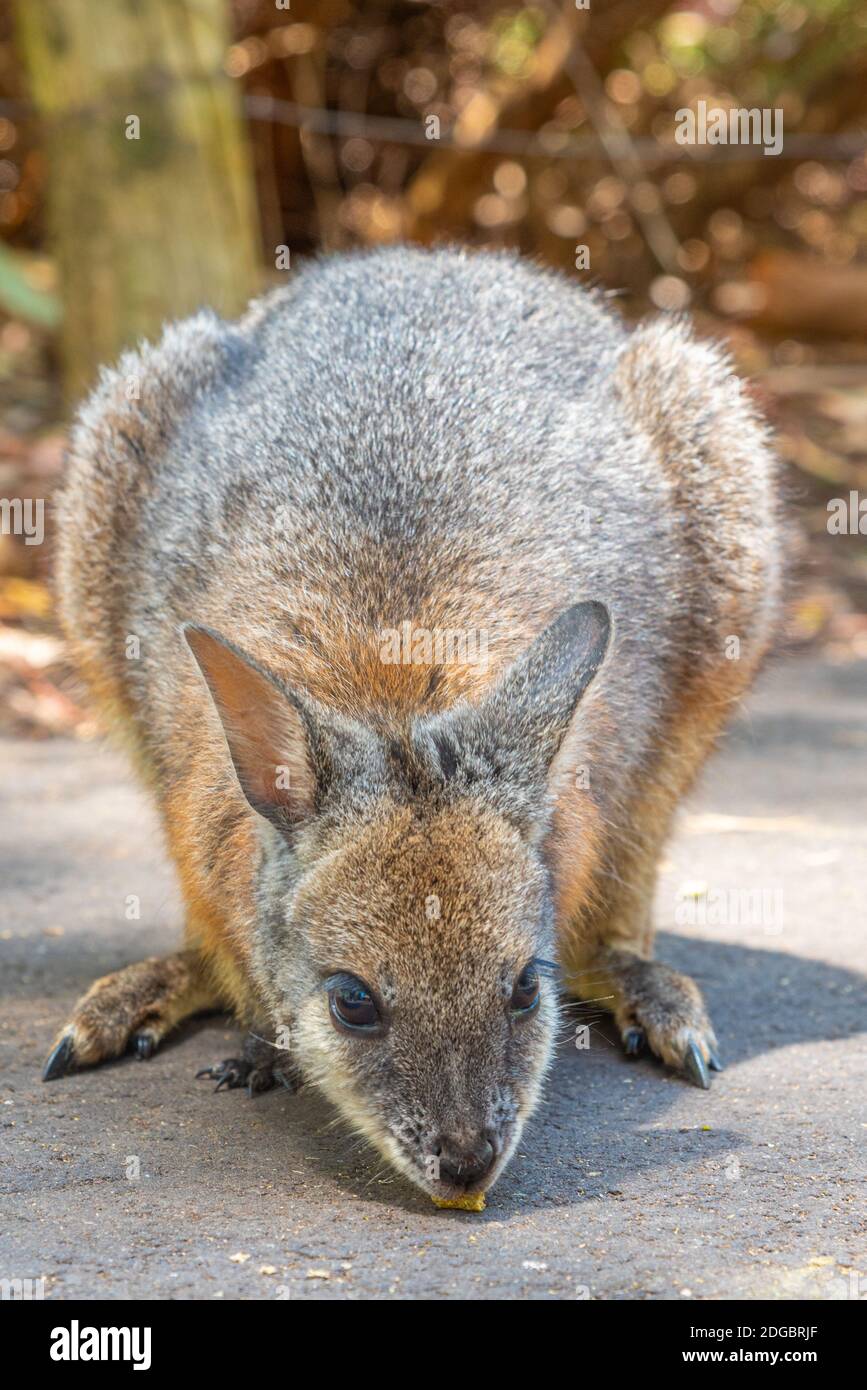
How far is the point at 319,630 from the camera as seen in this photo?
4.73 metres

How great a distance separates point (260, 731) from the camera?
4.23 meters

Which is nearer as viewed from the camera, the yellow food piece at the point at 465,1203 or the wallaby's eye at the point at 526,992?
the yellow food piece at the point at 465,1203

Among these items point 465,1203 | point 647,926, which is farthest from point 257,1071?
point 647,926

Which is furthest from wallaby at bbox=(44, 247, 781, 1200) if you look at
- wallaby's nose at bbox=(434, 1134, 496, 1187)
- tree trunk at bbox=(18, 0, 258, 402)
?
tree trunk at bbox=(18, 0, 258, 402)

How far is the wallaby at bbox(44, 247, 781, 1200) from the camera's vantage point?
159 inches

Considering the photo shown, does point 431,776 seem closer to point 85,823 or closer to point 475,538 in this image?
point 475,538

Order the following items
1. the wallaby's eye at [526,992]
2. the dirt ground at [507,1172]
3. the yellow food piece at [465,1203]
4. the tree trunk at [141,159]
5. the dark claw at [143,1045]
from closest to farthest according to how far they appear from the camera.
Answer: the dirt ground at [507,1172] < the yellow food piece at [465,1203] < the wallaby's eye at [526,992] < the dark claw at [143,1045] < the tree trunk at [141,159]

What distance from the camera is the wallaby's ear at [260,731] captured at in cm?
411

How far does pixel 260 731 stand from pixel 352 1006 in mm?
724

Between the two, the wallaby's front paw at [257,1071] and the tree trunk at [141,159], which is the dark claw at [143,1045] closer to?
the wallaby's front paw at [257,1071]

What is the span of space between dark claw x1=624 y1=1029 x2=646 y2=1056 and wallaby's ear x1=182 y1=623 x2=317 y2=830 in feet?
5.39

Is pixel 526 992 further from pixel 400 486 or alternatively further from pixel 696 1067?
pixel 400 486

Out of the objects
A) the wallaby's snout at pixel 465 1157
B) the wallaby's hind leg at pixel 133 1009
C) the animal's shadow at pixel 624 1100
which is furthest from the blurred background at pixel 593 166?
the wallaby's snout at pixel 465 1157
